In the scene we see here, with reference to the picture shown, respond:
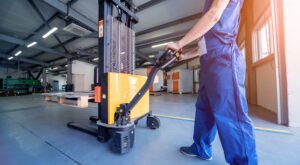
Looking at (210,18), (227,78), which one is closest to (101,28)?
(210,18)

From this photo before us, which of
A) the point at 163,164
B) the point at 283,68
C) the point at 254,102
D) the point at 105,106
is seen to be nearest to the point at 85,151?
the point at 105,106

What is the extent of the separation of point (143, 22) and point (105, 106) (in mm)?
6210

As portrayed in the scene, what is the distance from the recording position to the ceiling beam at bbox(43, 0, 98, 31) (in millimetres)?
4597

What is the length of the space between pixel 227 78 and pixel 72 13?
6.61 meters

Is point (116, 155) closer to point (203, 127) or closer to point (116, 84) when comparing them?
point (116, 84)

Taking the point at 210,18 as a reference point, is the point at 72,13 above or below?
above

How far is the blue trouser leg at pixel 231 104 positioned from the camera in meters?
0.84

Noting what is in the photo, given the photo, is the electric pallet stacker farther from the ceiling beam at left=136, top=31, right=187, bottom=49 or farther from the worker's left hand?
the ceiling beam at left=136, top=31, right=187, bottom=49

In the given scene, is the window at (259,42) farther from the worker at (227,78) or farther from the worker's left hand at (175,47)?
the worker's left hand at (175,47)

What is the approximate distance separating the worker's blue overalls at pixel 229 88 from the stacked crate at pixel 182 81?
9.77 metres

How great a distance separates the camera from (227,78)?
89cm

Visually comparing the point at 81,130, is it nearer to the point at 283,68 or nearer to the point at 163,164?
the point at 163,164

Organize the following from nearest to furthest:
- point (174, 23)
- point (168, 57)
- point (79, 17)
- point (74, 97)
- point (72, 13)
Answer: point (168, 57) < point (74, 97) < point (72, 13) < point (79, 17) < point (174, 23)

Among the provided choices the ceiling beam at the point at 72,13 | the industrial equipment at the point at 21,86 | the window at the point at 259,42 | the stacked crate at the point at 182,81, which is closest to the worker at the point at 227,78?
the window at the point at 259,42
